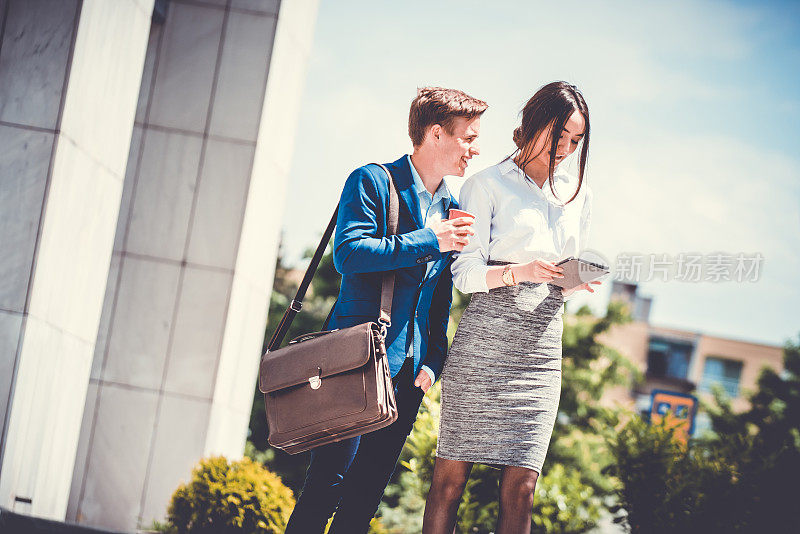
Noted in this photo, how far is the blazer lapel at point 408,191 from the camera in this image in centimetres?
316

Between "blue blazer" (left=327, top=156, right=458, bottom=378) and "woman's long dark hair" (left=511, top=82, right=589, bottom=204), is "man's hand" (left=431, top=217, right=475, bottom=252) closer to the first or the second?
"blue blazer" (left=327, top=156, right=458, bottom=378)

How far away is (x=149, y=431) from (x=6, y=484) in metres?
3.02

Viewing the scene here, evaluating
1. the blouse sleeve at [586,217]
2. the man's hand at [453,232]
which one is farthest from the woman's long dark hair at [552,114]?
the man's hand at [453,232]

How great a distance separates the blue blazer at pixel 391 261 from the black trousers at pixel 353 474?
0.43ft

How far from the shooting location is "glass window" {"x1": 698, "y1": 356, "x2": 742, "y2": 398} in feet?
194

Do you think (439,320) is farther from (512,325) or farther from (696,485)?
(696,485)

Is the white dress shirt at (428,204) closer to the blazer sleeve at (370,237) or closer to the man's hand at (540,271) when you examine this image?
the blazer sleeve at (370,237)

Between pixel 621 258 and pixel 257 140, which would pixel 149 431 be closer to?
pixel 257 140

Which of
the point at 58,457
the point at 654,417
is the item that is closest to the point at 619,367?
the point at 654,417

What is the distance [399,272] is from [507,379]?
611 millimetres

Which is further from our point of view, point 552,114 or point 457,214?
point 552,114

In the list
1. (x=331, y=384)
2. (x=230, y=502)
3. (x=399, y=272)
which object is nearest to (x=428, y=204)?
(x=399, y=272)

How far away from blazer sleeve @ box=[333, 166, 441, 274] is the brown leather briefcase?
0.08 m

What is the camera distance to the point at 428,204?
128 inches
